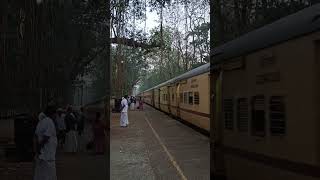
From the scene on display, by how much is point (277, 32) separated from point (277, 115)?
752mm

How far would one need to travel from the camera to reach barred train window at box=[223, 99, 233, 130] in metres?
5.98

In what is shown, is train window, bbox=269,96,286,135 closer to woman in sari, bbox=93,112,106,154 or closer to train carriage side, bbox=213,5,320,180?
train carriage side, bbox=213,5,320,180

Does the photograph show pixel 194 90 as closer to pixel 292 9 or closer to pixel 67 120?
pixel 67 120

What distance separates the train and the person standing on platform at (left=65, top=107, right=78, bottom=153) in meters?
3.04

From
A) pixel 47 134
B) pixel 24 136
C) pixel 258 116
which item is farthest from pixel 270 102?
pixel 24 136

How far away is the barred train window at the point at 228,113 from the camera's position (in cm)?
598

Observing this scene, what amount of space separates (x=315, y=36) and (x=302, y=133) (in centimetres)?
75

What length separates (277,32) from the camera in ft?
15.3

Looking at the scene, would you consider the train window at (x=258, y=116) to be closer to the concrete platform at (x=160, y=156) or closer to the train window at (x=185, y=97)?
the concrete platform at (x=160, y=156)

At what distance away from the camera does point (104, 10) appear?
11211 millimetres

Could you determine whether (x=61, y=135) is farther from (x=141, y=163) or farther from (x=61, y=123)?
(x=141, y=163)

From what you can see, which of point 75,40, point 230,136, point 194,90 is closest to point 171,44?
point 194,90

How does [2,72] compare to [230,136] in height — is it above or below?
above

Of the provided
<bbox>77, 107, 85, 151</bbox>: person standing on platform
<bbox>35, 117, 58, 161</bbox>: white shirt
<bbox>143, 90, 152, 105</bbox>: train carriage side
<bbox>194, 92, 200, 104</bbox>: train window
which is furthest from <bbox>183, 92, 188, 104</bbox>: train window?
<bbox>143, 90, 152, 105</bbox>: train carriage side
